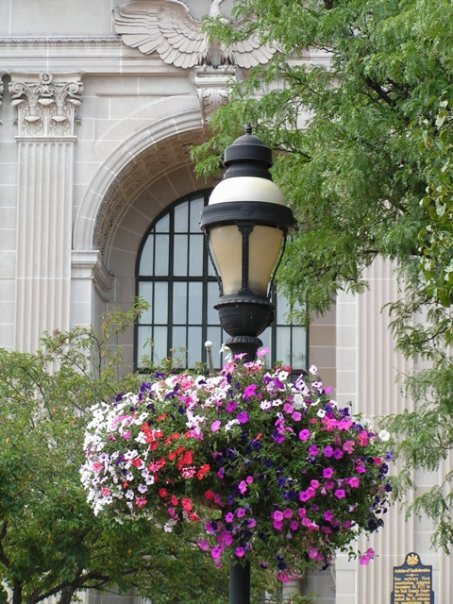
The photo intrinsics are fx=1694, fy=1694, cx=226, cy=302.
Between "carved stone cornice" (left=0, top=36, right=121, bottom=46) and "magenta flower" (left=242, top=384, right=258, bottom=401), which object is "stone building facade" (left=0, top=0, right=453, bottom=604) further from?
"magenta flower" (left=242, top=384, right=258, bottom=401)

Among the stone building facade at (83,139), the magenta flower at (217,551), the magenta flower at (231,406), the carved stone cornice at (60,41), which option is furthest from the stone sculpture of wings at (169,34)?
the magenta flower at (217,551)

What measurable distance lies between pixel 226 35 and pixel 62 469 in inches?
251

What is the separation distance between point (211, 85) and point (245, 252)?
22.9 metres

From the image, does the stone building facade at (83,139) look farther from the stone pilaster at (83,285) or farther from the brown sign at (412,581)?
the brown sign at (412,581)

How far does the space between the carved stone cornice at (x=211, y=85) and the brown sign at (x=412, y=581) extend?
9912mm

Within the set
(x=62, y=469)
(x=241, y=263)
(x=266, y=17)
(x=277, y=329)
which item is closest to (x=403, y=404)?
(x=277, y=329)

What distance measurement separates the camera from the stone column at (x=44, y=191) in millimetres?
34281

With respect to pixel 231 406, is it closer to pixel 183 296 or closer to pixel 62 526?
pixel 62 526

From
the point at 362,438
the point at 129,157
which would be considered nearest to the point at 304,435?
the point at 362,438

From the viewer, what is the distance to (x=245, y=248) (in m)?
12.4

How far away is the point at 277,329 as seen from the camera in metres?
36.8

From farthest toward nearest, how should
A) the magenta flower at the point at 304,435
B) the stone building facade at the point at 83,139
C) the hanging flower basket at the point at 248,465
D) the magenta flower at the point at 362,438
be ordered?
1. the stone building facade at the point at 83,139
2. the magenta flower at the point at 362,438
3. the magenta flower at the point at 304,435
4. the hanging flower basket at the point at 248,465

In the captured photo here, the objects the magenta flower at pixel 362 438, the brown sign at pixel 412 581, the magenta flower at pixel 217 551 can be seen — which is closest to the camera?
the magenta flower at pixel 217 551

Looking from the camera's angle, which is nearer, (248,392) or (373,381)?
Result: (248,392)
